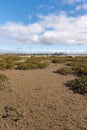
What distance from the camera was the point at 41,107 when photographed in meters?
12.7

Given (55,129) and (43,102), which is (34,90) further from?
(55,129)

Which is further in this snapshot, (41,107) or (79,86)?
(79,86)

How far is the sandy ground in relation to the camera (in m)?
11.1

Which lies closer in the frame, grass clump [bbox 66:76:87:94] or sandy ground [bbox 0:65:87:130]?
sandy ground [bbox 0:65:87:130]

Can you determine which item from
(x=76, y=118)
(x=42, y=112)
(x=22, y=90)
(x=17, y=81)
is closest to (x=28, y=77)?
(x=17, y=81)

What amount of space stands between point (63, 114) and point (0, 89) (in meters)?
4.95

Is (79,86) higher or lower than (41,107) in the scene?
higher

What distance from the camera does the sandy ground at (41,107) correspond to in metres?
11.1

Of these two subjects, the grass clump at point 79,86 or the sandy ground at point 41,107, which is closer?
the sandy ground at point 41,107

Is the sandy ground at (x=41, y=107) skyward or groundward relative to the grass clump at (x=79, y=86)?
groundward

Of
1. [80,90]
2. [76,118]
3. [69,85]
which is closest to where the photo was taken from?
[76,118]

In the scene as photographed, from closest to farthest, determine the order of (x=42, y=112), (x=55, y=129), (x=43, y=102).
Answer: (x=55, y=129) < (x=42, y=112) < (x=43, y=102)

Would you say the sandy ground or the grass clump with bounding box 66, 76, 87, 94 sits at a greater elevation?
the grass clump with bounding box 66, 76, 87, 94

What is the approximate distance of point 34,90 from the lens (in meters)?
15.2
